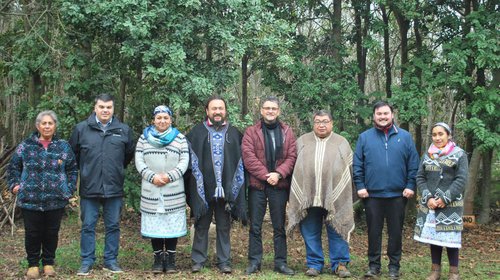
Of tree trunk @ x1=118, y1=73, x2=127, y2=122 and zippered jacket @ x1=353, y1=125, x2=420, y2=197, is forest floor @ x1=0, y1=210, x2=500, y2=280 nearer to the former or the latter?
zippered jacket @ x1=353, y1=125, x2=420, y2=197

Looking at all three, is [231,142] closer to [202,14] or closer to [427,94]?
[202,14]

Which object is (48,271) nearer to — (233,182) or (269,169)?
(233,182)

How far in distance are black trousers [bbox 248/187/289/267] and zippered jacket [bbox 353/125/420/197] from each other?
2.75ft

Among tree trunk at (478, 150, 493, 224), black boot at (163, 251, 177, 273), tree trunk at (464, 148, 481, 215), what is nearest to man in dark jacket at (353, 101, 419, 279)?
black boot at (163, 251, 177, 273)

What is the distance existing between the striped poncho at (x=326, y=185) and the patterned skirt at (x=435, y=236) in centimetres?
76

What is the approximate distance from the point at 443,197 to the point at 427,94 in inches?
125

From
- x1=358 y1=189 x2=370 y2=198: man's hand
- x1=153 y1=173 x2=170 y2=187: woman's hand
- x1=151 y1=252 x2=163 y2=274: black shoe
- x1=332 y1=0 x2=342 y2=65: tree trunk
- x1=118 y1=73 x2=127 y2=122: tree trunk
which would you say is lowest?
x1=151 y1=252 x2=163 y2=274: black shoe

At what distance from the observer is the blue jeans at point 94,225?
20.9 ft

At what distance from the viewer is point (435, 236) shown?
608 cm

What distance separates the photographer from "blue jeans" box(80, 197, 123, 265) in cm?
638

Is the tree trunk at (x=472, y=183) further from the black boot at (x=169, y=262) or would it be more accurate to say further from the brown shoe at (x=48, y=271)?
the brown shoe at (x=48, y=271)

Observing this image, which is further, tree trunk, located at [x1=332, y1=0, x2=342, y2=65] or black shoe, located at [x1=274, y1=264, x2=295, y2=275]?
tree trunk, located at [x1=332, y1=0, x2=342, y2=65]

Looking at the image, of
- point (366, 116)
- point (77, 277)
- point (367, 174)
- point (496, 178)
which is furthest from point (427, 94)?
point (77, 277)

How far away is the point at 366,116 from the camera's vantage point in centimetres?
944
